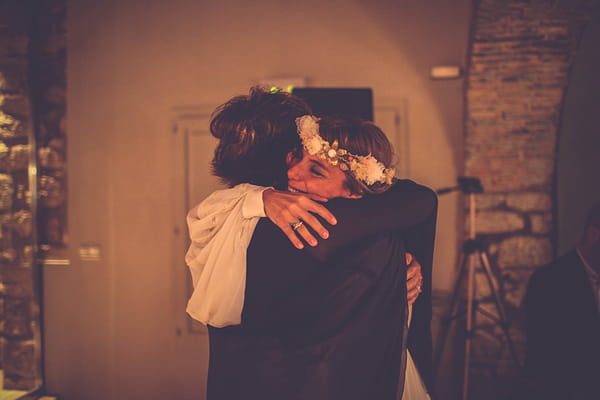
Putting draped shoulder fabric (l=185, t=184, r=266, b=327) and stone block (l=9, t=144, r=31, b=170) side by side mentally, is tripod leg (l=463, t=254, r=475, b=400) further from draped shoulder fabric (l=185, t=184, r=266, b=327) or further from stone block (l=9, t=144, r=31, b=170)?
stone block (l=9, t=144, r=31, b=170)

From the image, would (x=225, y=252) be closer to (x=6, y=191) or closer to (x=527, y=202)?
(x=527, y=202)

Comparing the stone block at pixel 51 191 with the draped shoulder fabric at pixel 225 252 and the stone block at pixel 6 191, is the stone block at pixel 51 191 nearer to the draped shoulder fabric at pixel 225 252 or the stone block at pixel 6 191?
the stone block at pixel 6 191

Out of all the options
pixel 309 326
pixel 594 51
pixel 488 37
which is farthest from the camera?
pixel 594 51

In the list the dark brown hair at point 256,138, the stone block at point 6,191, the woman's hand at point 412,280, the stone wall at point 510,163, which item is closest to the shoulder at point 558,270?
the stone wall at point 510,163

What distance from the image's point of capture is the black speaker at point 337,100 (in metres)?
2.23

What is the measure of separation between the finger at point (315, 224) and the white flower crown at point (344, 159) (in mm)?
184

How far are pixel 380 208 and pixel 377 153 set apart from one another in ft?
0.55

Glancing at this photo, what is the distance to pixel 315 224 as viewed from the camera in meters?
0.99

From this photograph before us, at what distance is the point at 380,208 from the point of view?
Result: 106 cm

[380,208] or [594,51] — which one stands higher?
[594,51]

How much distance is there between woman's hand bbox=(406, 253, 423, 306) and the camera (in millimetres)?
1239

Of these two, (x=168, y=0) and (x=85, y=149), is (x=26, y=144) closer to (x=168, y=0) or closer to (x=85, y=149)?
(x=85, y=149)

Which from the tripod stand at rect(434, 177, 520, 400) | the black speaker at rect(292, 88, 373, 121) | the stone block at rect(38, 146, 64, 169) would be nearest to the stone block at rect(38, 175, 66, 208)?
the stone block at rect(38, 146, 64, 169)

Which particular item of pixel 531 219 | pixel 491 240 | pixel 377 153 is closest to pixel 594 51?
pixel 531 219
